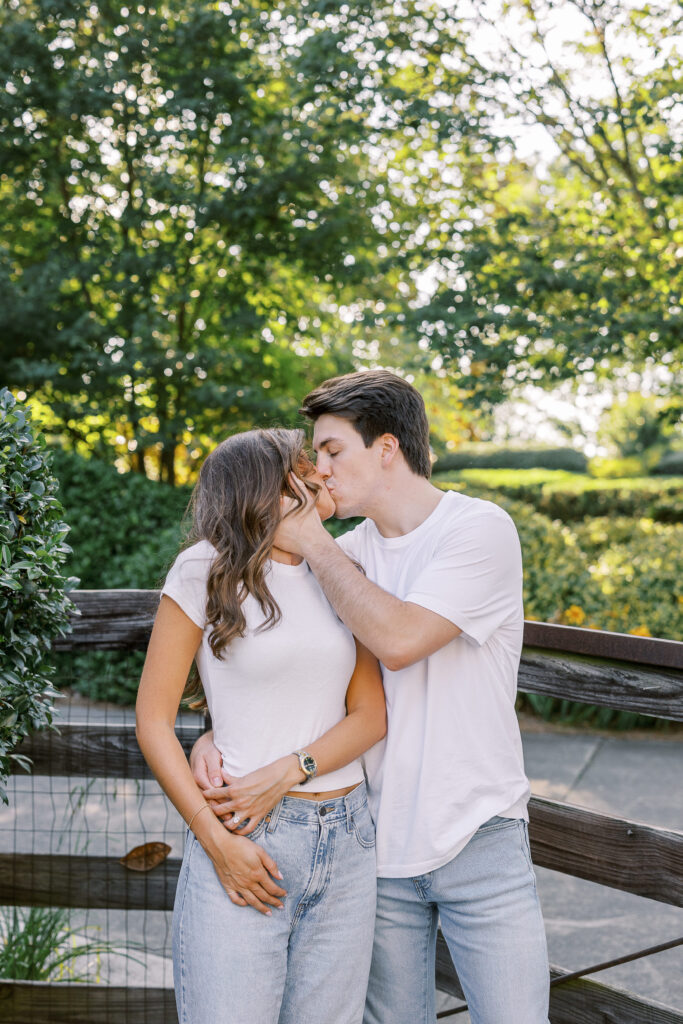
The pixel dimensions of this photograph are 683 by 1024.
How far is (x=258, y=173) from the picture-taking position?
651 centimetres

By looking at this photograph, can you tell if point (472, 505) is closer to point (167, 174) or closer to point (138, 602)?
point (138, 602)

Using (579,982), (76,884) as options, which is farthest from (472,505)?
(76,884)

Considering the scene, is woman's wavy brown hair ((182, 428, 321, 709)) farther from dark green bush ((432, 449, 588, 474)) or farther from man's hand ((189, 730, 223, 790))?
dark green bush ((432, 449, 588, 474))

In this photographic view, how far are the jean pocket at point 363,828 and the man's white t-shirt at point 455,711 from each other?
0.03 meters

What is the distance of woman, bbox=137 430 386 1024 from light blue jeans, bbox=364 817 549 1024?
13cm

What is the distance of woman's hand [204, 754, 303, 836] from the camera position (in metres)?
1.70

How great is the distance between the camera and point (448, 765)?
1.87 metres

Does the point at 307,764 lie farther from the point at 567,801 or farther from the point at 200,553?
the point at 567,801

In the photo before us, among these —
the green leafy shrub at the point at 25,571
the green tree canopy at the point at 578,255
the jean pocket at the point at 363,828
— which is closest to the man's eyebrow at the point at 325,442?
the green leafy shrub at the point at 25,571

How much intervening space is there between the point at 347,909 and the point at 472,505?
85cm

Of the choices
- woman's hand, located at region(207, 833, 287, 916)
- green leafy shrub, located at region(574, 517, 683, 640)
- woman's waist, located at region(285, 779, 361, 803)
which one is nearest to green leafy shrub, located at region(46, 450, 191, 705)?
green leafy shrub, located at region(574, 517, 683, 640)

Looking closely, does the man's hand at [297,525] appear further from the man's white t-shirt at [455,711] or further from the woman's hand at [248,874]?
the woman's hand at [248,874]

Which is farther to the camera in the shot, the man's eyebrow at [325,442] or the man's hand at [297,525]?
the man's eyebrow at [325,442]

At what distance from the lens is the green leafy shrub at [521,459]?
18250mm
